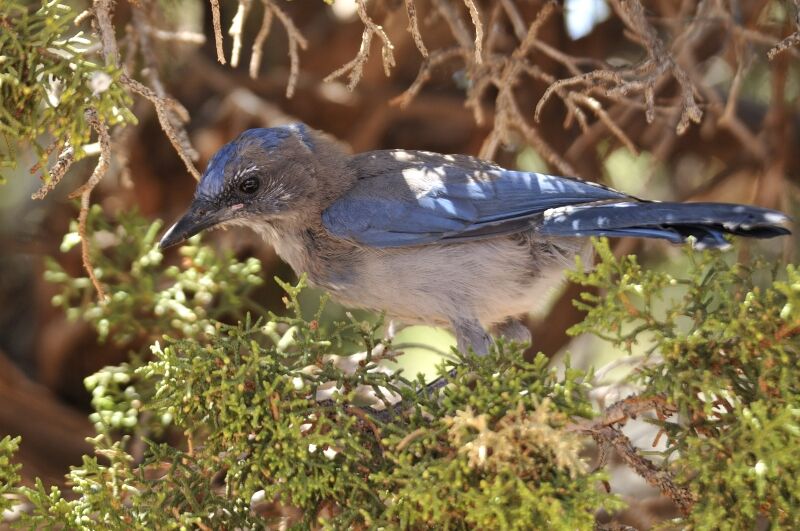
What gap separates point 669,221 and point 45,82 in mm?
1742

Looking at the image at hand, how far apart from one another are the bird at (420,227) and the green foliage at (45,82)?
0.77m

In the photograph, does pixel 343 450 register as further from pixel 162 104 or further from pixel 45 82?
pixel 45 82

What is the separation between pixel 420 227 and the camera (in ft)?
10.1

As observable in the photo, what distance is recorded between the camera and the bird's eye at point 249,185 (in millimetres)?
3133

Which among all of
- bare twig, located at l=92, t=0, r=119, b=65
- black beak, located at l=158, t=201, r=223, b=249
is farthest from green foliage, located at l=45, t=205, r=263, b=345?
bare twig, located at l=92, t=0, r=119, b=65

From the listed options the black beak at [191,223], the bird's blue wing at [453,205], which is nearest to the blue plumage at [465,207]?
the bird's blue wing at [453,205]

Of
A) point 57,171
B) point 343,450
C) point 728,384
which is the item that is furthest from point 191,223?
point 728,384

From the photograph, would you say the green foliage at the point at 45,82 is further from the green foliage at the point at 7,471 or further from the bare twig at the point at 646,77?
the bare twig at the point at 646,77

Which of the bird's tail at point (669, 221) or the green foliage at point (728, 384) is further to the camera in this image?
the bird's tail at point (669, 221)

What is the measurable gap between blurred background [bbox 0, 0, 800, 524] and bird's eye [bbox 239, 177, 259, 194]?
0.73 metres

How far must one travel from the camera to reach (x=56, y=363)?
397 cm

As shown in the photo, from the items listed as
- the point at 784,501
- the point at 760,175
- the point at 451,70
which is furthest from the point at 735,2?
the point at 784,501

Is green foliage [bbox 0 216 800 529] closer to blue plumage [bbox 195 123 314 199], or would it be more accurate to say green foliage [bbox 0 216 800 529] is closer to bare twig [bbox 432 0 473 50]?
blue plumage [bbox 195 123 314 199]

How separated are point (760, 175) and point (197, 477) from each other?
2.95 meters
